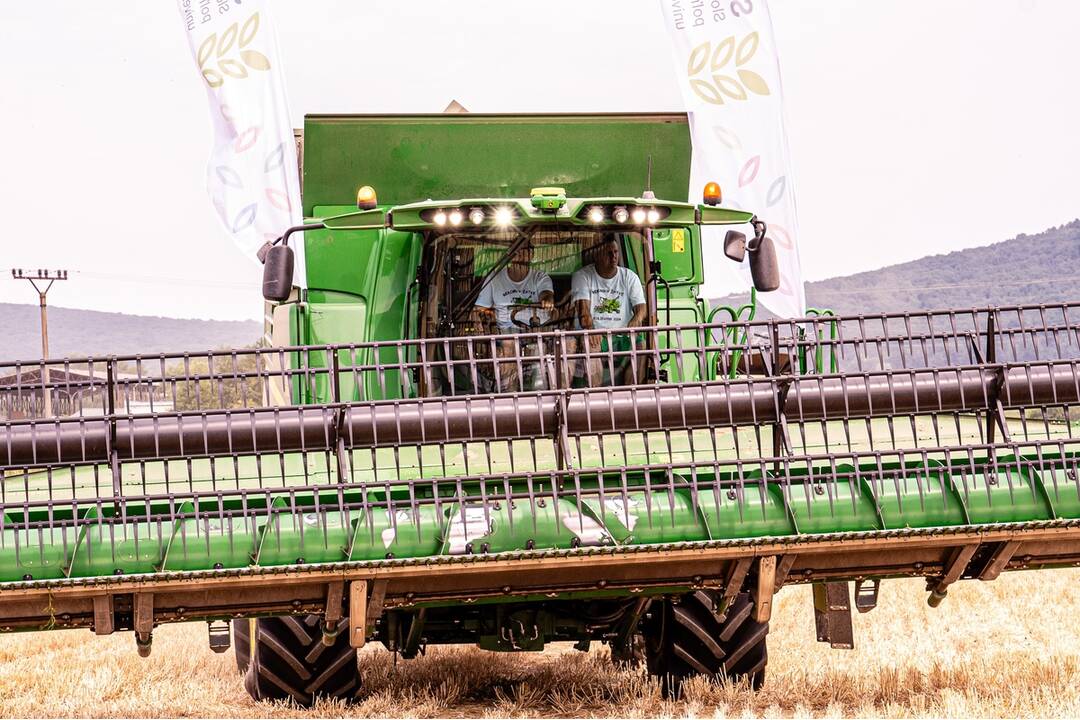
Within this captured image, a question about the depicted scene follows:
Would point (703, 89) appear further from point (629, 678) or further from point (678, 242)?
point (629, 678)

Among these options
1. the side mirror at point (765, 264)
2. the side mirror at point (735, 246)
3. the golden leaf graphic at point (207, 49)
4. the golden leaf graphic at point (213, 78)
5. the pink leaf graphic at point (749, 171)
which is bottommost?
the side mirror at point (765, 264)

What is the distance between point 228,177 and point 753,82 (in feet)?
17.3

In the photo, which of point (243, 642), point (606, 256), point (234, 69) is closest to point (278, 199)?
point (234, 69)

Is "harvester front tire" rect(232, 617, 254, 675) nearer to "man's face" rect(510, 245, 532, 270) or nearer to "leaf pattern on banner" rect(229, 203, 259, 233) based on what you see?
"man's face" rect(510, 245, 532, 270)

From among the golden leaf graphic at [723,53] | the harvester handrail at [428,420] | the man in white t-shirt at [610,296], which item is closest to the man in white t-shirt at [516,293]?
the man in white t-shirt at [610,296]

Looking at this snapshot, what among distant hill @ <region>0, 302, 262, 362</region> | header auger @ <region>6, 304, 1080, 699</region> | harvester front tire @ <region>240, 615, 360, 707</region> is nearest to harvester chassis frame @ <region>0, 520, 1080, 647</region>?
header auger @ <region>6, 304, 1080, 699</region>

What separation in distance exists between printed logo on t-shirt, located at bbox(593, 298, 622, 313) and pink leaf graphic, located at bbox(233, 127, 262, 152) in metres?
6.30

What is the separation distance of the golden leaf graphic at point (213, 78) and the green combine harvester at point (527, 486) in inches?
242

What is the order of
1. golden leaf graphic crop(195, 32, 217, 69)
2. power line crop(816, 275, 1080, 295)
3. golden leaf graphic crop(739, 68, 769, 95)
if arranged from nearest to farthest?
golden leaf graphic crop(195, 32, 217, 69) → golden leaf graphic crop(739, 68, 769, 95) → power line crop(816, 275, 1080, 295)

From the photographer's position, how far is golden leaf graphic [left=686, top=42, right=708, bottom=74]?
13727 millimetres

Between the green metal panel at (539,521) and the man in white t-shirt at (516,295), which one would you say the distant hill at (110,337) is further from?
the green metal panel at (539,521)

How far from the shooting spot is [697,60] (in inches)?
542

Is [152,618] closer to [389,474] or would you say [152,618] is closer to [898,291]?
[389,474]

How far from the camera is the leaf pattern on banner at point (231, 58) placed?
13.0 meters
